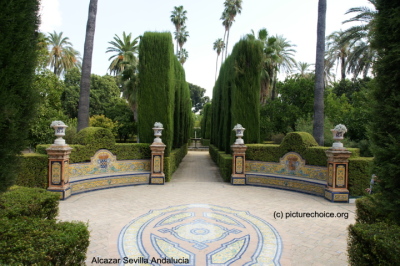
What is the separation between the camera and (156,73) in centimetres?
1064

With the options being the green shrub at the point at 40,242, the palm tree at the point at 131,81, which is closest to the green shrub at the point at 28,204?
the green shrub at the point at 40,242

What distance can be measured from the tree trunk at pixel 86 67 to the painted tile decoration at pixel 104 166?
255cm

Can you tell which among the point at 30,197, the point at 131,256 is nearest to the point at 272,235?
the point at 131,256

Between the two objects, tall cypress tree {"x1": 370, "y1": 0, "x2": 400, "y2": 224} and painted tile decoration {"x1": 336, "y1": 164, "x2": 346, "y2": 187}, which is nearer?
tall cypress tree {"x1": 370, "y1": 0, "x2": 400, "y2": 224}

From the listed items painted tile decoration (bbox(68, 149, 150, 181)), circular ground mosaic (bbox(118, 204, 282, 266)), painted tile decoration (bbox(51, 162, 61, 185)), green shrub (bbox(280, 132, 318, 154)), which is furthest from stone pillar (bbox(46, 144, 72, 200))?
green shrub (bbox(280, 132, 318, 154))

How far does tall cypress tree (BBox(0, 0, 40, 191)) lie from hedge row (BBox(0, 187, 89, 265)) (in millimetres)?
506

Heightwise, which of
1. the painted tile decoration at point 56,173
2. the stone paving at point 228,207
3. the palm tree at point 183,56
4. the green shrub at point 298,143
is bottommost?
the stone paving at point 228,207

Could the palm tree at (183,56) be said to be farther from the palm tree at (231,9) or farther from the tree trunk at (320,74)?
the tree trunk at (320,74)

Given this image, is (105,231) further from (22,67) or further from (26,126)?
(22,67)

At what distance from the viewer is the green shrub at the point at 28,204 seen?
2.90 m

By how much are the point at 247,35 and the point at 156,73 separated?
478cm

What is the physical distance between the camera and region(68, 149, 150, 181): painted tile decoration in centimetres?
838

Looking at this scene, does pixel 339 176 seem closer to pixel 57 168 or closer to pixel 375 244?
pixel 375 244

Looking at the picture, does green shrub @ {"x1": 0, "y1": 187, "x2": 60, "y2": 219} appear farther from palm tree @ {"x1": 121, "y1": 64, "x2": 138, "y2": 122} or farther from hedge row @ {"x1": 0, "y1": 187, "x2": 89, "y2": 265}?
palm tree @ {"x1": 121, "y1": 64, "x2": 138, "y2": 122}
